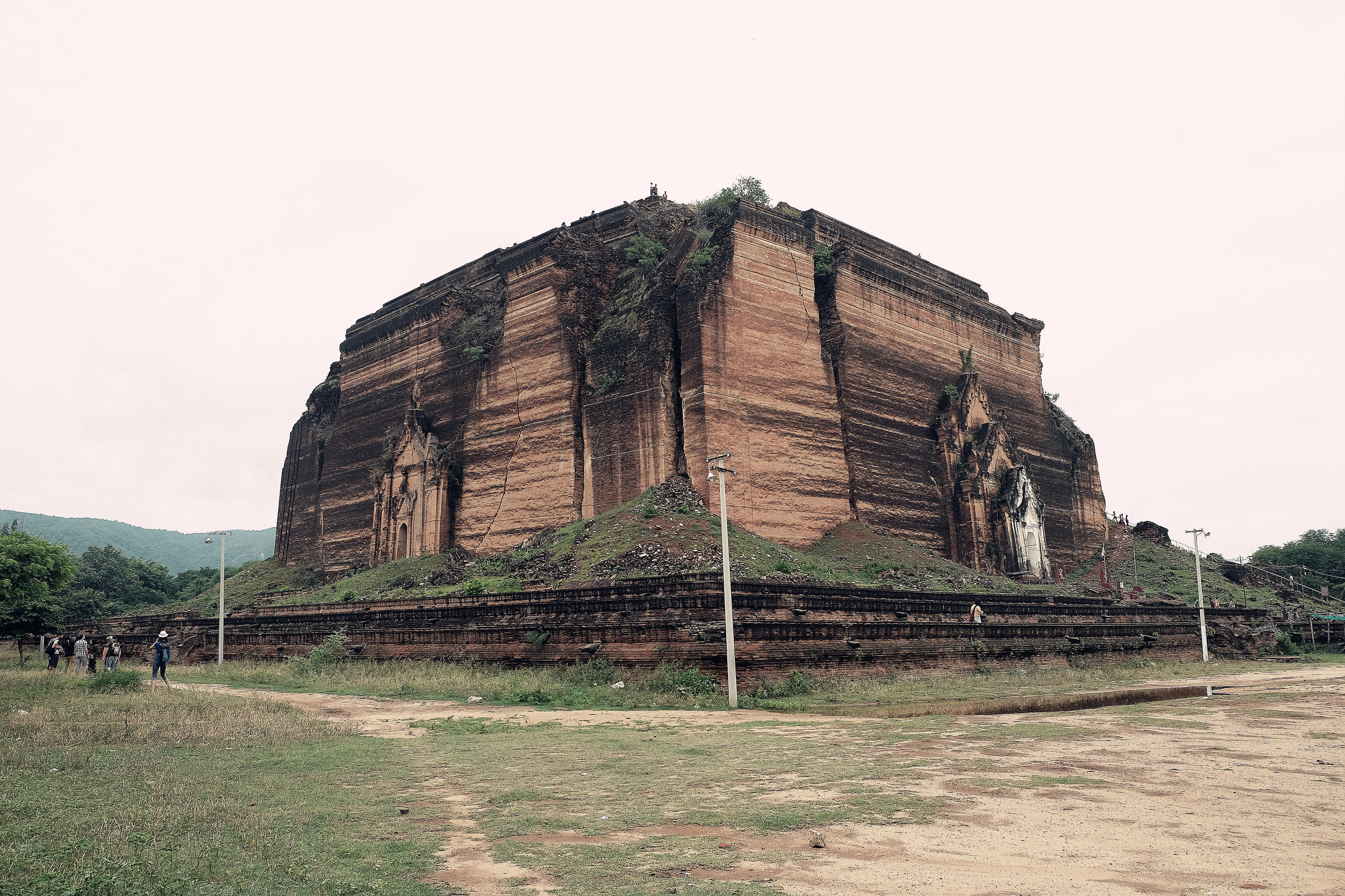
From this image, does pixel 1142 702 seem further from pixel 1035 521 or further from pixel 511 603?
pixel 1035 521

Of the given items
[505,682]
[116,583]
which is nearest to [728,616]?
[505,682]

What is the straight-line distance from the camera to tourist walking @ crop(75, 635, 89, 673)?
25000mm

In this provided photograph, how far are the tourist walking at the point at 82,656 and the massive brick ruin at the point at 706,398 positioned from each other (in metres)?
12.8

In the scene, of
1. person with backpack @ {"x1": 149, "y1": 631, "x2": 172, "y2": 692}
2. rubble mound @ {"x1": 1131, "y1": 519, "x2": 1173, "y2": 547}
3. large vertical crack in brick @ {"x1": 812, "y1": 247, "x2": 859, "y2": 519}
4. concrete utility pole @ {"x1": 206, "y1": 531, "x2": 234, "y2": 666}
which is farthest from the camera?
rubble mound @ {"x1": 1131, "y1": 519, "x2": 1173, "y2": 547}

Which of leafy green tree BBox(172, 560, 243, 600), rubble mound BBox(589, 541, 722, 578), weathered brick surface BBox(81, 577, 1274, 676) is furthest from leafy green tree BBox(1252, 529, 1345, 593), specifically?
leafy green tree BBox(172, 560, 243, 600)

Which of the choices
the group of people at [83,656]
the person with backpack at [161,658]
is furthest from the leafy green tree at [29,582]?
the person with backpack at [161,658]

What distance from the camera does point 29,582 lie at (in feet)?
98.1

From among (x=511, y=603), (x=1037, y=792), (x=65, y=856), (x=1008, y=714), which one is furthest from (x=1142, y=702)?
(x=65, y=856)

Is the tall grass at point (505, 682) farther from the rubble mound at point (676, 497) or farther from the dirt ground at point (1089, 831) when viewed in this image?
the rubble mound at point (676, 497)

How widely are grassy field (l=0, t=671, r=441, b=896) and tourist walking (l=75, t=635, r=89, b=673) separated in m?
13.9

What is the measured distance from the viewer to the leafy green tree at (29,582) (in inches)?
1142

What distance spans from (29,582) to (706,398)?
24.1m

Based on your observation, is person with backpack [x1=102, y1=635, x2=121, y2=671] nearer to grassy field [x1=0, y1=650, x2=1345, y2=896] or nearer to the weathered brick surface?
the weathered brick surface

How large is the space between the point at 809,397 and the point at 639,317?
Answer: 641 cm
